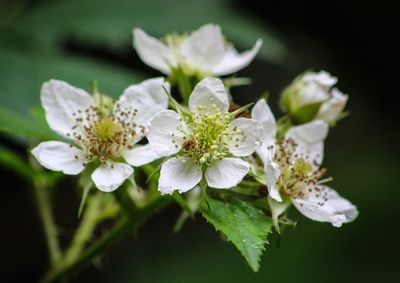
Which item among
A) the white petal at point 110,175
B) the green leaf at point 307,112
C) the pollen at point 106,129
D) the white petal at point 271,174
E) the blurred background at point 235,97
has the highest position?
the pollen at point 106,129

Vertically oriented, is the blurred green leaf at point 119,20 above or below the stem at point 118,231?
above

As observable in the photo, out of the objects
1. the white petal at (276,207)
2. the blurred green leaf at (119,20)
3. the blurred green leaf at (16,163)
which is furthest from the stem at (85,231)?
the blurred green leaf at (119,20)

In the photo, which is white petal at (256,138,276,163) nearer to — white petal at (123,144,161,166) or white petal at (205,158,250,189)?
white petal at (205,158,250,189)

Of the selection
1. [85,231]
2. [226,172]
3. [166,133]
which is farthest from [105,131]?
[85,231]

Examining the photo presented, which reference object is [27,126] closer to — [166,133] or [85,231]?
[85,231]

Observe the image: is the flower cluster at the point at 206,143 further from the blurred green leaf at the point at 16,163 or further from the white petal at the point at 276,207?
the blurred green leaf at the point at 16,163

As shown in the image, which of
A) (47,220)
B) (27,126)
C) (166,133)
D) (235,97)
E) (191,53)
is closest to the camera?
(166,133)
